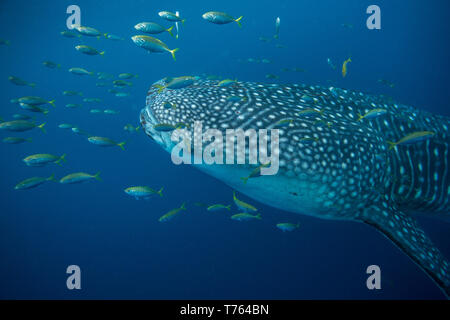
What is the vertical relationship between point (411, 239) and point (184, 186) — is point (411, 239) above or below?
above

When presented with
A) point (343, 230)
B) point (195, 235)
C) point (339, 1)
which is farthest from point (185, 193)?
point (339, 1)

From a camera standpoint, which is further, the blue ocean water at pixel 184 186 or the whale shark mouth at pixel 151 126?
the blue ocean water at pixel 184 186

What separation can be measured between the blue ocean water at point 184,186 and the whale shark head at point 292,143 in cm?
816

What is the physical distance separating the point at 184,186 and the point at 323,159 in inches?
562

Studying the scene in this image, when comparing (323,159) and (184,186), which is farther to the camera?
(184,186)

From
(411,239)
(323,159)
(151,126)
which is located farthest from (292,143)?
(411,239)

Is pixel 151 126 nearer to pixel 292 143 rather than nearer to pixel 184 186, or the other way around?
pixel 292 143

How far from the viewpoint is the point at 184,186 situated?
1670 cm

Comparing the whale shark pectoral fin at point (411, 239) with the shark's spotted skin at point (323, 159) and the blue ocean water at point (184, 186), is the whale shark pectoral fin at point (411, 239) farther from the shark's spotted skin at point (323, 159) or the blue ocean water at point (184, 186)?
the blue ocean water at point (184, 186)

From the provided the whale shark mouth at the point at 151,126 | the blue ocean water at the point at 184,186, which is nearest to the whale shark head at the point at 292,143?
the whale shark mouth at the point at 151,126

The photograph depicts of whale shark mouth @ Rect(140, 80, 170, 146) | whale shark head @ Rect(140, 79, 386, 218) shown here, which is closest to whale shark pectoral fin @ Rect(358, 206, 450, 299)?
whale shark head @ Rect(140, 79, 386, 218)

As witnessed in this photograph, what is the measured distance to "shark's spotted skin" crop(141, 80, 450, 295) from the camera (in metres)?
2.99

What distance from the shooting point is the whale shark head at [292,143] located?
296 cm

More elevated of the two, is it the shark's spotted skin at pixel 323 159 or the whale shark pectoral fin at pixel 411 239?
Answer: the shark's spotted skin at pixel 323 159
